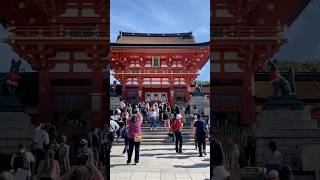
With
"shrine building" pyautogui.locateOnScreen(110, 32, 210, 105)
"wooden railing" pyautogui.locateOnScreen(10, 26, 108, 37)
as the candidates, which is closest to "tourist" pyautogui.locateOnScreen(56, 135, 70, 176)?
"wooden railing" pyautogui.locateOnScreen(10, 26, 108, 37)

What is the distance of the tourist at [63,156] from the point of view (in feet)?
11.7

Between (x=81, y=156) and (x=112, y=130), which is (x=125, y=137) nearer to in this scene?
(x=112, y=130)

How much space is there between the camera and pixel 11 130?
3502 mm

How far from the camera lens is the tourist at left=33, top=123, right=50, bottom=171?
140 inches

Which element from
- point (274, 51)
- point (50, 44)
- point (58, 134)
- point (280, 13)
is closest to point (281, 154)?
point (274, 51)

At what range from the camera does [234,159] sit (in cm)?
Answer: 366

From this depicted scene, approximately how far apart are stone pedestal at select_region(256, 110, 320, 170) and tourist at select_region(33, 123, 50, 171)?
188 cm

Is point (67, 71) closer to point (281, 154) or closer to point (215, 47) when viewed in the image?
point (215, 47)

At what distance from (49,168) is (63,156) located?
0.17m

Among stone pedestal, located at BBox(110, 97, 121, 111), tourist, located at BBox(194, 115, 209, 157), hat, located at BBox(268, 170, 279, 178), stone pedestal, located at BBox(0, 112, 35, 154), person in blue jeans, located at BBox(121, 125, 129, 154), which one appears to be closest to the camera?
hat, located at BBox(268, 170, 279, 178)

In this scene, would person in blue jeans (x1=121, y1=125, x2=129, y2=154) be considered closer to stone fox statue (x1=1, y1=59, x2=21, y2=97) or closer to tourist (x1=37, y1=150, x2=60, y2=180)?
tourist (x1=37, y1=150, x2=60, y2=180)

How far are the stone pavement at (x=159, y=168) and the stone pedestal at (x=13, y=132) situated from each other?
0.87m

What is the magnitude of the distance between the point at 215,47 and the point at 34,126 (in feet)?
5.83

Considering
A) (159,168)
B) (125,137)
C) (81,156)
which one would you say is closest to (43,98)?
(81,156)
